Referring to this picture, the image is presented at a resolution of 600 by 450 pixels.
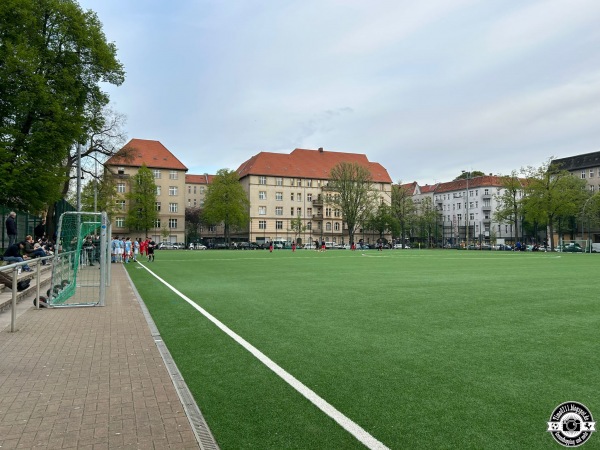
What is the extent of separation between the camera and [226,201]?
9350 centimetres

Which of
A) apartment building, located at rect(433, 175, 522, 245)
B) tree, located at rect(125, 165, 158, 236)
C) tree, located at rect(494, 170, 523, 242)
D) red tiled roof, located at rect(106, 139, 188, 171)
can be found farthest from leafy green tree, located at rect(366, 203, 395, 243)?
tree, located at rect(125, 165, 158, 236)

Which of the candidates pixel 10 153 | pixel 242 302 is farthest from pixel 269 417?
pixel 10 153

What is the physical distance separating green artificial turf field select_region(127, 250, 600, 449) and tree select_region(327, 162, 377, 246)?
273ft

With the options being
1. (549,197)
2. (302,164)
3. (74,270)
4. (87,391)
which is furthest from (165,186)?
(87,391)

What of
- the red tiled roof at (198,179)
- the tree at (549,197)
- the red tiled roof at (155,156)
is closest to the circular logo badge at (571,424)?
the tree at (549,197)

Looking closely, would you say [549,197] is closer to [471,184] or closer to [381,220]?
[381,220]

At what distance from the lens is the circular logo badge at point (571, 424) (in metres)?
3.89

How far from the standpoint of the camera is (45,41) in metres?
27.4

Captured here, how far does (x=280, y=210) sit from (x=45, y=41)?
8070cm

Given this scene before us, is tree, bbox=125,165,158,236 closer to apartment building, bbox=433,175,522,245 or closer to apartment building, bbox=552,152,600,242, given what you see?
apartment building, bbox=433,175,522,245

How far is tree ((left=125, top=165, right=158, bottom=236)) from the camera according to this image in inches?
3415

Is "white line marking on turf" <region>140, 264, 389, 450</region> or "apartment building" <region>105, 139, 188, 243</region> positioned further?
"apartment building" <region>105, 139, 188, 243</region>

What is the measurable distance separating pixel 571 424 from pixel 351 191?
92206 mm

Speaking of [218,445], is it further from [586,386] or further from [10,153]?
→ [10,153]
